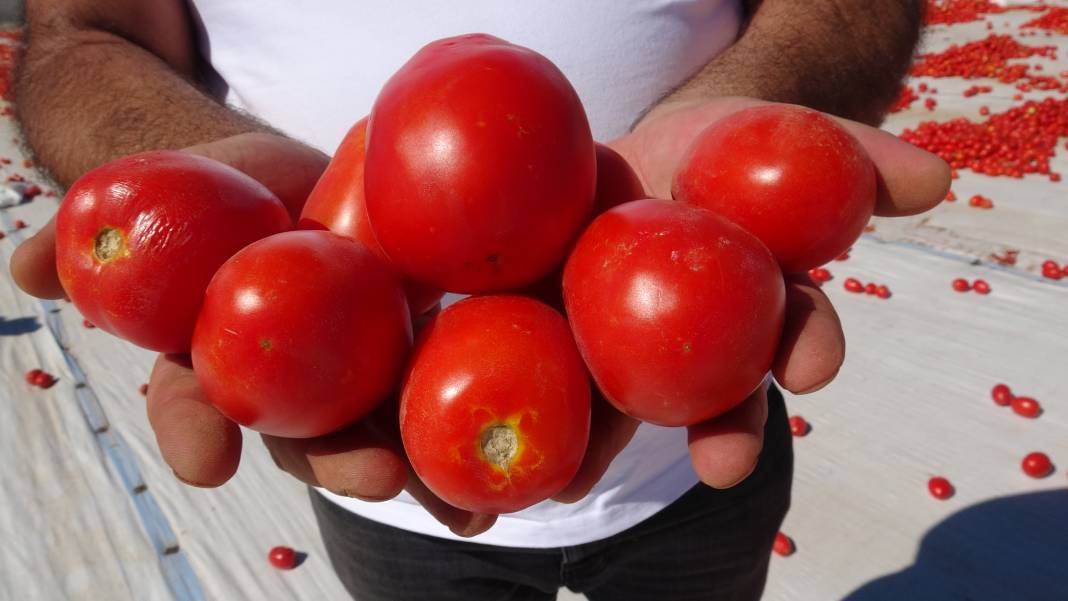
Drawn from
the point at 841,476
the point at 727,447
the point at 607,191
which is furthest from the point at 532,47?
the point at 841,476

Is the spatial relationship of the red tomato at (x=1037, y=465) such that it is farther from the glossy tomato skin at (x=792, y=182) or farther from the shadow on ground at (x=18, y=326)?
the shadow on ground at (x=18, y=326)

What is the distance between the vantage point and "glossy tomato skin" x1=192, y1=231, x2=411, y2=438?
0.88 meters

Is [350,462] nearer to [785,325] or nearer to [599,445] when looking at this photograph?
[599,445]

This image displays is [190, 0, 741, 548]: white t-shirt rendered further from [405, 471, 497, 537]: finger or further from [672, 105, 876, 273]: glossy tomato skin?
[672, 105, 876, 273]: glossy tomato skin

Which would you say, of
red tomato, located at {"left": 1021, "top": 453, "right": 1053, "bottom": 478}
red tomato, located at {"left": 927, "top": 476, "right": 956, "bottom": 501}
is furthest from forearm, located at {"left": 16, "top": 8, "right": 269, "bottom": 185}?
red tomato, located at {"left": 1021, "top": 453, "right": 1053, "bottom": 478}

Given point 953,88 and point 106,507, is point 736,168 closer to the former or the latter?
point 106,507

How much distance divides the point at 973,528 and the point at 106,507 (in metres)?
3.42

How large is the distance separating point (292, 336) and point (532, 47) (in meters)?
0.87

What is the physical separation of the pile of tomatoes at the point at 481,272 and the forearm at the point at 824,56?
0.56m

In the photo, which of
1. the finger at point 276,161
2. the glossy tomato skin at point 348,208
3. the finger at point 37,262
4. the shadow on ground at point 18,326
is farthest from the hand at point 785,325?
the shadow on ground at point 18,326

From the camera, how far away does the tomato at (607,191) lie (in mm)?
1120

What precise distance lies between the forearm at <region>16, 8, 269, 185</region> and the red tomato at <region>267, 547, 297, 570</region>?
166 cm

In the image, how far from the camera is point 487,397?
862 mm

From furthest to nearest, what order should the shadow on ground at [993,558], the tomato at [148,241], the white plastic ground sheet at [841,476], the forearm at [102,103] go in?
1. the white plastic ground sheet at [841,476]
2. the shadow on ground at [993,558]
3. the forearm at [102,103]
4. the tomato at [148,241]
